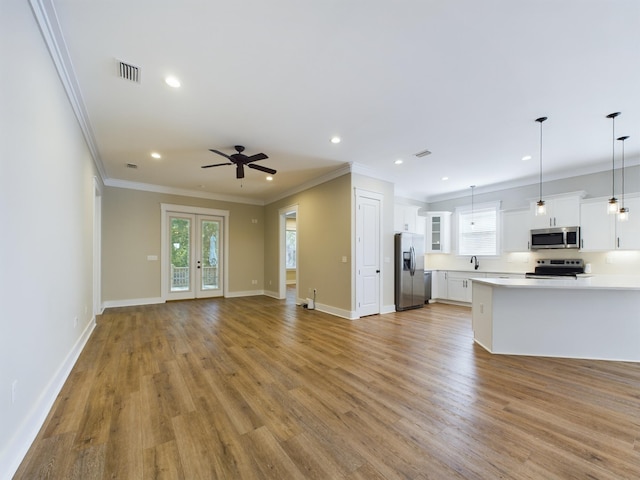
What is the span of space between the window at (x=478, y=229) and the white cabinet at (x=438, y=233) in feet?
0.93

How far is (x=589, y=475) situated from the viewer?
59.7 inches

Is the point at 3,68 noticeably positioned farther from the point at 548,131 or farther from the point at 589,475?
the point at 548,131


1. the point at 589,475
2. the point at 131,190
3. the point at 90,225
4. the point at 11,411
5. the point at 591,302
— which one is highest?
the point at 131,190

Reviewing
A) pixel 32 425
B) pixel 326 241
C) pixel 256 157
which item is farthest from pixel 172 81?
pixel 326 241

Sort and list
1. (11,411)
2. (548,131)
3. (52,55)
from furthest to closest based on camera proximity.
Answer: (548,131), (52,55), (11,411)

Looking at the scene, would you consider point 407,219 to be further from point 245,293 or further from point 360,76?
point 245,293

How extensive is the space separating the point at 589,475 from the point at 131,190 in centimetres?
806

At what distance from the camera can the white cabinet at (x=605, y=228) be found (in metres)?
4.51

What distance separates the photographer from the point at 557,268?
211 inches

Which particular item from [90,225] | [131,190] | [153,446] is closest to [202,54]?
[153,446]

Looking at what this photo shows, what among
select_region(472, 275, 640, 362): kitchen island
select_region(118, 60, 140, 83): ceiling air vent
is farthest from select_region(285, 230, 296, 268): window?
select_region(118, 60, 140, 83): ceiling air vent

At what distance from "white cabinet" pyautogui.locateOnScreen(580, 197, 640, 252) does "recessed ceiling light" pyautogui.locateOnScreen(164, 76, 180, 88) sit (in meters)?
6.80

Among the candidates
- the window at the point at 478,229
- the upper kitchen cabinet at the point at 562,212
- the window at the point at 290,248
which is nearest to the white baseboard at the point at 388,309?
the window at the point at 478,229

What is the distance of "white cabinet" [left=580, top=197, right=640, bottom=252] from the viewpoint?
4.51 meters
